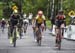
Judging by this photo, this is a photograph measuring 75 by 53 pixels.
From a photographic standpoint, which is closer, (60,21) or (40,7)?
(60,21)

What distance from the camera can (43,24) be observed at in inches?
929

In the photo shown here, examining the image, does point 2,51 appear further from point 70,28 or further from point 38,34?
point 70,28

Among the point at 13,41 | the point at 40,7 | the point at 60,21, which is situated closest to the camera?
the point at 60,21

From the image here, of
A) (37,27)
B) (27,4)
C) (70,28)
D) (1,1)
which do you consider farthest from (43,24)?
(27,4)

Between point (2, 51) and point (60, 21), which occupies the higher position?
point (60, 21)

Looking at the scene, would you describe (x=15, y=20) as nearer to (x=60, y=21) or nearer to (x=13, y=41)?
(x=13, y=41)

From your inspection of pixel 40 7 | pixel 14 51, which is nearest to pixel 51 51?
pixel 14 51

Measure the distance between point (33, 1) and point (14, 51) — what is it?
79808 mm

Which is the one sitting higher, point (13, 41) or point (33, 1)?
point (33, 1)

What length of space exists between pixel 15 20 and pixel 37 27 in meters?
1.55

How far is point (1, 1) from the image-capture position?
7994cm

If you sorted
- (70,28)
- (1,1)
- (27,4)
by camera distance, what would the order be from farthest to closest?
(27,4), (1,1), (70,28)

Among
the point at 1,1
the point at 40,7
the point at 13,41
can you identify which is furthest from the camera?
the point at 40,7

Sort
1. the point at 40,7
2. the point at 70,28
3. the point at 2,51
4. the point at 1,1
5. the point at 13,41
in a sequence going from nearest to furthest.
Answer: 1. the point at 2,51
2. the point at 13,41
3. the point at 70,28
4. the point at 1,1
5. the point at 40,7
